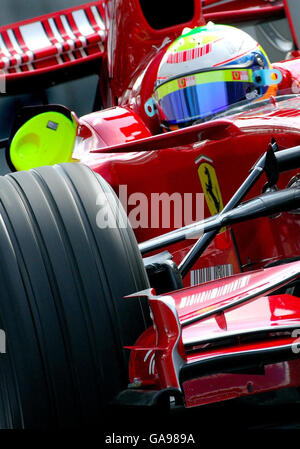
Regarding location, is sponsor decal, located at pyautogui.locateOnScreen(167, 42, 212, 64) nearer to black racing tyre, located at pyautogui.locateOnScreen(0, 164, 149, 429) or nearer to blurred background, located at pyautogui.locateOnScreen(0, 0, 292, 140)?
black racing tyre, located at pyautogui.locateOnScreen(0, 164, 149, 429)

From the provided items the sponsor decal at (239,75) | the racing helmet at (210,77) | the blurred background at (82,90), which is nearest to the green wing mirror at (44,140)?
the blurred background at (82,90)

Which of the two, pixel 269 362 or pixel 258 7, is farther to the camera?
pixel 258 7

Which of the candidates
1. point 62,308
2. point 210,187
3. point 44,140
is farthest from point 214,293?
point 44,140

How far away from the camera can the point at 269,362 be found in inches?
60.2

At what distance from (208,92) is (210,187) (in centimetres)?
55

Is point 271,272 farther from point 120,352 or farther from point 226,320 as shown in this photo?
point 120,352

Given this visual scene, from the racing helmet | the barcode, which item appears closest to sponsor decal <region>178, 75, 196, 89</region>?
the racing helmet

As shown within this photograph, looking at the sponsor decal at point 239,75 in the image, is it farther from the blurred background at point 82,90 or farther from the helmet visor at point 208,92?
the blurred background at point 82,90

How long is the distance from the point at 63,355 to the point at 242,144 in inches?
45.3

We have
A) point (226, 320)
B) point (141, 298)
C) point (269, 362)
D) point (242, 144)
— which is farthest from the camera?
point (242, 144)

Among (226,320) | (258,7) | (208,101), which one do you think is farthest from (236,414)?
(258,7)

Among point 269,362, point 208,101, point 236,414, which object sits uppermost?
point 208,101

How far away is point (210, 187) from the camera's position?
260 cm

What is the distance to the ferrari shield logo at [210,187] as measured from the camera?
2.56 metres
